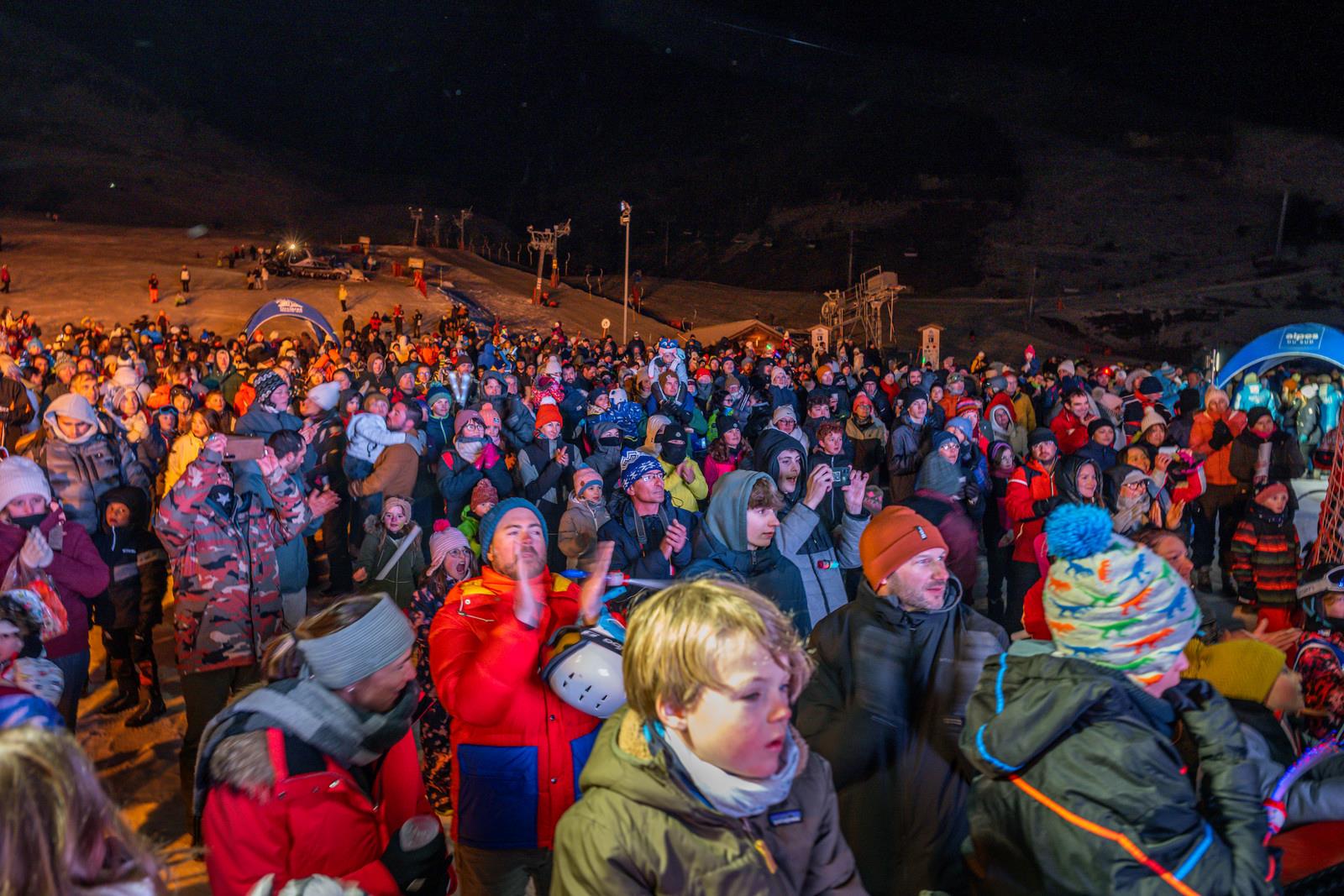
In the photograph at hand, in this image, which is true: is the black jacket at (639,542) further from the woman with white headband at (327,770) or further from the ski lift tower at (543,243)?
the ski lift tower at (543,243)

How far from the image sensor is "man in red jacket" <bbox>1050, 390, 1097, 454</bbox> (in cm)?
760

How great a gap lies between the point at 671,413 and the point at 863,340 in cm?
3287

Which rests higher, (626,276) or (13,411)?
(626,276)

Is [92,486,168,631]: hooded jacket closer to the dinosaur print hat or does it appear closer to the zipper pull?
the zipper pull

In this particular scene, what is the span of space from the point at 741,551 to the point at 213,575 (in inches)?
99.2

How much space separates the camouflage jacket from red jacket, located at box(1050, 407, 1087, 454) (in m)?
6.39

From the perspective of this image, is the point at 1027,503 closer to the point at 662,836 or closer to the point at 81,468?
the point at 662,836

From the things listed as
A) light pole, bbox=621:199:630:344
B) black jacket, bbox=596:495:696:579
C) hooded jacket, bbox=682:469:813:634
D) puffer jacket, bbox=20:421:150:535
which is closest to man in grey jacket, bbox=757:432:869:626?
hooded jacket, bbox=682:469:813:634

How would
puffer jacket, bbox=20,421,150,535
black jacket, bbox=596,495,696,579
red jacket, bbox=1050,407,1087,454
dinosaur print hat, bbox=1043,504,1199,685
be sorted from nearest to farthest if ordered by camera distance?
dinosaur print hat, bbox=1043,504,1199,685, black jacket, bbox=596,495,696,579, puffer jacket, bbox=20,421,150,535, red jacket, bbox=1050,407,1087,454

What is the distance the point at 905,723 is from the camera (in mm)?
2498

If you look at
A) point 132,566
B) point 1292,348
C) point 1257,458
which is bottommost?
point 132,566

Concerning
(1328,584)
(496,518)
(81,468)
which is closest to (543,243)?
(81,468)

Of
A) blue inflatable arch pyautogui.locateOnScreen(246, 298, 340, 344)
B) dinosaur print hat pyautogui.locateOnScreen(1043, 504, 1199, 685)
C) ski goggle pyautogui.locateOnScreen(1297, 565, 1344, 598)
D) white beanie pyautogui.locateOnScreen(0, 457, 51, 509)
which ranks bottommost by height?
ski goggle pyautogui.locateOnScreen(1297, 565, 1344, 598)

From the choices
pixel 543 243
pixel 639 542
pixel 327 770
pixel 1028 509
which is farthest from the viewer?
pixel 543 243
